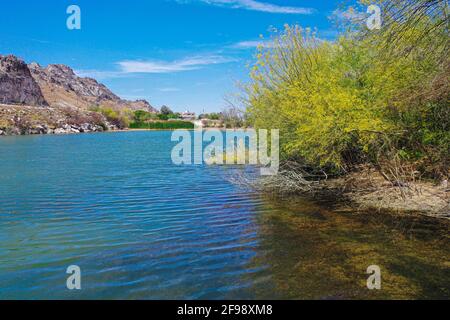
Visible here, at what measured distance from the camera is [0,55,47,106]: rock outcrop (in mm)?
167625

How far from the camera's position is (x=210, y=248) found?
9.92 m

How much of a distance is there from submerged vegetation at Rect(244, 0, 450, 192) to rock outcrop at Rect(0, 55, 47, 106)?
177042 mm

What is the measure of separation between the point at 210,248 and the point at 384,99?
8.51 meters

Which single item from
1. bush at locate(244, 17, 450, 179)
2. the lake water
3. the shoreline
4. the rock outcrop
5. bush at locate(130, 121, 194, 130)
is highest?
the rock outcrop

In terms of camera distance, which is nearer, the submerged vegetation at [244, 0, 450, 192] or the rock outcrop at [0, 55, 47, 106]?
the submerged vegetation at [244, 0, 450, 192]

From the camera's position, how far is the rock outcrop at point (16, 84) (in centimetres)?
16762

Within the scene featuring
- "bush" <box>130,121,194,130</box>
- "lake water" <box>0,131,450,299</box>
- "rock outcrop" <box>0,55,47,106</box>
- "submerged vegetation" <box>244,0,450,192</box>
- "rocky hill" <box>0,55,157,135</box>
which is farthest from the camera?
"rock outcrop" <box>0,55,47,106</box>

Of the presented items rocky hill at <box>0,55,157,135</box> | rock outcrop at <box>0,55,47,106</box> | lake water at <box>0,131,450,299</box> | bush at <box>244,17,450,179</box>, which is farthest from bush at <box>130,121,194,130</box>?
lake water at <box>0,131,450,299</box>

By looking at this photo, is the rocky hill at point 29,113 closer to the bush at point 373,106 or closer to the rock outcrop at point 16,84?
the rock outcrop at point 16,84

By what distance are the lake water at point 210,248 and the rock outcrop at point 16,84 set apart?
175 m

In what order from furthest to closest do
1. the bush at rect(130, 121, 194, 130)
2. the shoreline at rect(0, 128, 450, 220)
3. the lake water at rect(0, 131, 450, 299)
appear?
the bush at rect(130, 121, 194, 130) → the shoreline at rect(0, 128, 450, 220) → the lake water at rect(0, 131, 450, 299)

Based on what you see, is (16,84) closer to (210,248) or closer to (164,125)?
(164,125)

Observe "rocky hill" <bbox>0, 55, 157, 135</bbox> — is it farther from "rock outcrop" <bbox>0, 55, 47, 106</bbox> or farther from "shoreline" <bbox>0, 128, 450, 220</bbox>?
"shoreline" <bbox>0, 128, 450, 220</bbox>
